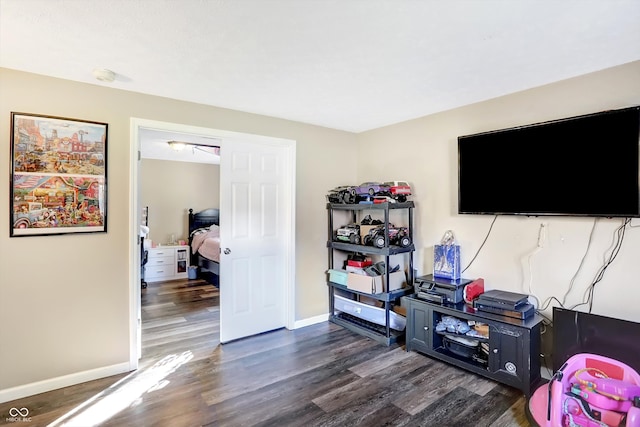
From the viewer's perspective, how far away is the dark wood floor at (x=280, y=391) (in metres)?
2.13

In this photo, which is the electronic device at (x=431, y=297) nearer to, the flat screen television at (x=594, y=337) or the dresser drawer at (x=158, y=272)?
the flat screen television at (x=594, y=337)

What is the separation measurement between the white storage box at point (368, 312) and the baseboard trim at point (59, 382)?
2.18 metres

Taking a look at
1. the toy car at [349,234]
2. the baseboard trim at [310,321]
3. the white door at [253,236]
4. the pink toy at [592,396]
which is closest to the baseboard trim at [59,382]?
the white door at [253,236]

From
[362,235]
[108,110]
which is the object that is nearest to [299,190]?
[362,235]

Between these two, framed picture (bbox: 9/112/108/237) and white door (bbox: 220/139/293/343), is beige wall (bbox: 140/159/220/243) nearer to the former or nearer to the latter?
white door (bbox: 220/139/293/343)

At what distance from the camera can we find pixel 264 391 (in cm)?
245

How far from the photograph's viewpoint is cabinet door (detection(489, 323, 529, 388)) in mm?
2377

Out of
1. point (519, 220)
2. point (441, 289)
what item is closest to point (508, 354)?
point (441, 289)

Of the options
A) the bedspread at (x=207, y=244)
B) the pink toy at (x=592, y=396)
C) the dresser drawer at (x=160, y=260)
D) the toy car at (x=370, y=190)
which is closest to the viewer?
the pink toy at (x=592, y=396)

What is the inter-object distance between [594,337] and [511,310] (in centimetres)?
50

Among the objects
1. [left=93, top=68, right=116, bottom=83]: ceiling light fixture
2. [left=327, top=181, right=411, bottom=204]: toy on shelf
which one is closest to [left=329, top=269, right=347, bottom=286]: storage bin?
[left=327, top=181, right=411, bottom=204]: toy on shelf

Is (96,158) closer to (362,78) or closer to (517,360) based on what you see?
(362,78)

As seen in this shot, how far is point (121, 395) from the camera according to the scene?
7.81 ft

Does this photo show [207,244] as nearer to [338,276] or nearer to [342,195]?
[338,276]
